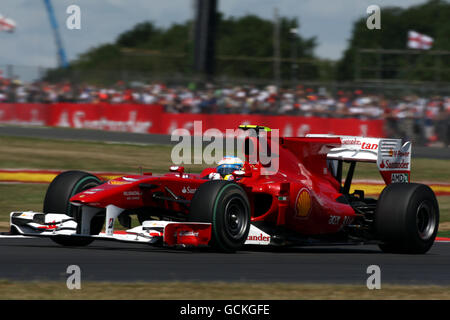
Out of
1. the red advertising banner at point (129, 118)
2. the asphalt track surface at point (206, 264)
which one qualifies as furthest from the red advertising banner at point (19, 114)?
the asphalt track surface at point (206, 264)

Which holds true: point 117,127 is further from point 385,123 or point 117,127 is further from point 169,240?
point 169,240

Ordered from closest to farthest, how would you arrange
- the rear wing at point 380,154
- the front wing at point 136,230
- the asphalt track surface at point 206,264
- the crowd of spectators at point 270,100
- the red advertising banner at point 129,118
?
1. the asphalt track surface at point 206,264
2. the front wing at point 136,230
3. the rear wing at point 380,154
4. the crowd of spectators at point 270,100
5. the red advertising banner at point 129,118

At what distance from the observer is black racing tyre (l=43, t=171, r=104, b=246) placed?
9914mm

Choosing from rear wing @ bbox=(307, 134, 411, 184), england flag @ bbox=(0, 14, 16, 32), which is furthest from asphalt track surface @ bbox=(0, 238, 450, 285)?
england flag @ bbox=(0, 14, 16, 32)

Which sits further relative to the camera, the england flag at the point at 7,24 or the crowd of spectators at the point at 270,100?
the england flag at the point at 7,24

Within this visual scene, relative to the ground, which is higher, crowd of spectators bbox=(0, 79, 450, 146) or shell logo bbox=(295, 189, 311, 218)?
crowd of spectators bbox=(0, 79, 450, 146)

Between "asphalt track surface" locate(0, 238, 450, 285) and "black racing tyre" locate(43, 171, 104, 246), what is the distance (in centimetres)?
21

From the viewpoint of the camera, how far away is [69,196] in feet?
32.5

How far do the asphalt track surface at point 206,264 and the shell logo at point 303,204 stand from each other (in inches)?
19.4

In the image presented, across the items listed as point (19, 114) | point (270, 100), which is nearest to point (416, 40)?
point (270, 100)

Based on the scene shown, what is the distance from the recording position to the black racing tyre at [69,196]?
9.91 meters

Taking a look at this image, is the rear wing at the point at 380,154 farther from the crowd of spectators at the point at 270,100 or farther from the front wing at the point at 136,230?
the crowd of spectators at the point at 270,100

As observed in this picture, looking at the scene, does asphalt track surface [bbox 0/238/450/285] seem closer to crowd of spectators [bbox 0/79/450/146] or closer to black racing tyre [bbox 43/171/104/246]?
black racing tyre [bbox 43/171/104/246]

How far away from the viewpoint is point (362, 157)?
1148cm
